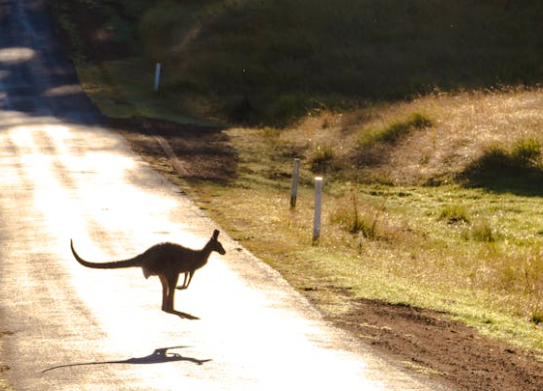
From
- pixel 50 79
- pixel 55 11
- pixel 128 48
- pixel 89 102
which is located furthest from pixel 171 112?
pixel 55 11

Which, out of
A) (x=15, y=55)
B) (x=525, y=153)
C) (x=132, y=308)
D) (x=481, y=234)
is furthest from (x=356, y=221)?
(x=15, y=55)

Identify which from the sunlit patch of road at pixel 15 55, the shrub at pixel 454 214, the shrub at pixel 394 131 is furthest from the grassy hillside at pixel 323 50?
the shrub at pixel 454 214

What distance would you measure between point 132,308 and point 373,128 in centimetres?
1875

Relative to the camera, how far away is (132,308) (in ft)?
46.3

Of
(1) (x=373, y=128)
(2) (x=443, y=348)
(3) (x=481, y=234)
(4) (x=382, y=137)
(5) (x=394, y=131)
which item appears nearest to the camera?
(2) (x=443, y=348)

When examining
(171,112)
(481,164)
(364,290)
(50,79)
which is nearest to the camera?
(364,290)

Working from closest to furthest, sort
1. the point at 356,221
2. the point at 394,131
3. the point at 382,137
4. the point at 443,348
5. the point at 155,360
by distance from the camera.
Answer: the point at 155,360, the point at 443,348, the point at 356,221, the point at 382,137, the point at 394,131

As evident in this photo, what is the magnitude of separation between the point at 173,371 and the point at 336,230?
1077 cm

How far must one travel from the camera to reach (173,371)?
1098 centimetres

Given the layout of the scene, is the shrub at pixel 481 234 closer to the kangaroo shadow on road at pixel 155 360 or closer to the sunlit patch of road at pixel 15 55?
the kangaroo shadow on road at pixel 155 360

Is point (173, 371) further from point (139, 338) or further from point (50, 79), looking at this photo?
point (50, 79)

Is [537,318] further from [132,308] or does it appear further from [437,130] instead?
[437,130]

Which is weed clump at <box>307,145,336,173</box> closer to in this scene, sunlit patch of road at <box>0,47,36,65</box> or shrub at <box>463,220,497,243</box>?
shrub at <box>463,220,497,243</box>

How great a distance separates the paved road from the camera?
10992 millimetres
